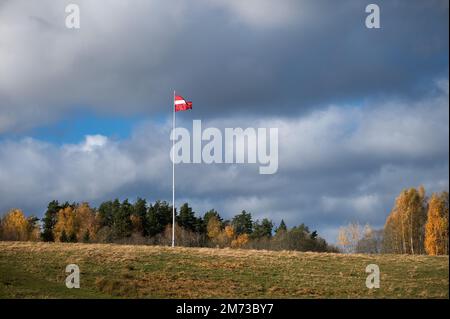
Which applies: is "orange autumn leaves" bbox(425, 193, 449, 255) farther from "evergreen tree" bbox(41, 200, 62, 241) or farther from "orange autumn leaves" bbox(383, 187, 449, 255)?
"evergreen tree" bbox(41, 200, 62, 241)

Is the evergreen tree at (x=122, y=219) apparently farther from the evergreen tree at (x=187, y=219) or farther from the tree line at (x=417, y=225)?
the tree line at (x=417, y=225)

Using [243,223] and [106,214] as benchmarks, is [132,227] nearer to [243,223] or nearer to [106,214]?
[106,214]

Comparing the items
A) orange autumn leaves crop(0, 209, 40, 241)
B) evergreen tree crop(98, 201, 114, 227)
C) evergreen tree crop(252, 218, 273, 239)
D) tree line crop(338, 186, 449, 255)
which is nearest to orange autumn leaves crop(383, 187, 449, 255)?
tree line crop(338, 186, 449, 255)

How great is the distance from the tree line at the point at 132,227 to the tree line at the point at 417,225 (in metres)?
11.1

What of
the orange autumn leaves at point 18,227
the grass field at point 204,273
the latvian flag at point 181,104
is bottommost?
the grass field at point 204,273

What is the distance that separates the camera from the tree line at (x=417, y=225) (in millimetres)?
81625

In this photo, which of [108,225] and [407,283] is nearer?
[407,283]

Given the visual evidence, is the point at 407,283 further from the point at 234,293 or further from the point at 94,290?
the point at 94,290

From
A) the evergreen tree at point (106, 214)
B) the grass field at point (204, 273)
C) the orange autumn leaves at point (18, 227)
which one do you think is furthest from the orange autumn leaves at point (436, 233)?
the orange autumn leaves at point (18, 227)

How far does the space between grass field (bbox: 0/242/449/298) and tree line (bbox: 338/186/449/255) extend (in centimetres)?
3948

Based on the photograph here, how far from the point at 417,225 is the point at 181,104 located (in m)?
54.0
